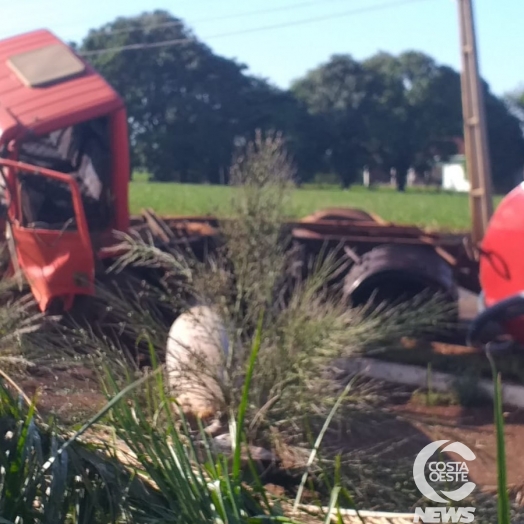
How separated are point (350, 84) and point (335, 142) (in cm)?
718

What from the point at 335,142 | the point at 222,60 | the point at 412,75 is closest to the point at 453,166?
the point at 412,75

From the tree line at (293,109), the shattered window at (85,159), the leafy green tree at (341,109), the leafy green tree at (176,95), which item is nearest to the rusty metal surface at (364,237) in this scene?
the shattered window at (85,159)

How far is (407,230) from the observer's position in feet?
29.1

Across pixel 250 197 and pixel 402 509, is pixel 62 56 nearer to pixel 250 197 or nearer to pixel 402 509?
pixel 250 197

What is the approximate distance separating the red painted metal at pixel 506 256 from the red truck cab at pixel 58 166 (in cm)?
294

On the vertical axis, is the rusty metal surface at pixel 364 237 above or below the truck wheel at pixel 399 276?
above

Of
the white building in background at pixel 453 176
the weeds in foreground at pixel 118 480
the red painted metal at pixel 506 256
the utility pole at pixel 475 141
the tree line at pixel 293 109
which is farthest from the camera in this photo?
the white building in background at pixel 453 176

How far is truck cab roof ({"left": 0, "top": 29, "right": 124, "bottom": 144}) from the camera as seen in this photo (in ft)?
22.7

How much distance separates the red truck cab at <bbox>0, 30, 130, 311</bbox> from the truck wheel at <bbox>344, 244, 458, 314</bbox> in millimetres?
2042

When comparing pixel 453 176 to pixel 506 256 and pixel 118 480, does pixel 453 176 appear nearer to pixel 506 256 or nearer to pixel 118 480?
pixel 506 256

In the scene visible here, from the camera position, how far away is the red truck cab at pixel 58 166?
655 cm

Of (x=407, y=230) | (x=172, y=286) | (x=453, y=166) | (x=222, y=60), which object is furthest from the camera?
(x=453, y=166)

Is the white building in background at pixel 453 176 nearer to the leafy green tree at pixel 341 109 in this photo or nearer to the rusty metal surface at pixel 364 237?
the leafy green tree at pixel 341 109

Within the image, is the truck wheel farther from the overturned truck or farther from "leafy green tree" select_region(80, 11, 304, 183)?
"leafy green tree" select_region(80, 11, 304, 183)
